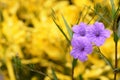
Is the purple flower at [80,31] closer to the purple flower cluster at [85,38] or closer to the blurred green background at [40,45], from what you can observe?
the purple flower cluster at [85,38]

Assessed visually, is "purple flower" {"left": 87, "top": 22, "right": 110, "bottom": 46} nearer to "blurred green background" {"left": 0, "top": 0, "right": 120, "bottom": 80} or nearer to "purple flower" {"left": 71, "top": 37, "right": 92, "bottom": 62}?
"purple flower" {"left": 71, "top": 37, "right": 92, "bottom": 62}

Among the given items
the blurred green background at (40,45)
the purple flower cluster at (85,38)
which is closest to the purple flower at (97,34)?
the purple flower cluster at (85,38)

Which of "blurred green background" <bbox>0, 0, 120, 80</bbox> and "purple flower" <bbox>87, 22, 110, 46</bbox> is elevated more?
"purple flower" <bbox>87, 22, 110, 46</bbox>

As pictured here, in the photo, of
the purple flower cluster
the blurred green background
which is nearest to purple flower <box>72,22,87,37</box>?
the purple flower cluster

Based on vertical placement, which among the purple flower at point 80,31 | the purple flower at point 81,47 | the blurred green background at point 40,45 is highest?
the purple flower at point 80,31

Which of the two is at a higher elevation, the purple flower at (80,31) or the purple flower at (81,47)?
the purple flower at (80,31)

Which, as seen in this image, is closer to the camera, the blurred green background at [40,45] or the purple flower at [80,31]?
the purple flower at [80,31]

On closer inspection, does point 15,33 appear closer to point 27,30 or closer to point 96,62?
point 27,30

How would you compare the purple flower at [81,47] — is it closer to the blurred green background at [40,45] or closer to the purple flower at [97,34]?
the purple flower at [97,34]

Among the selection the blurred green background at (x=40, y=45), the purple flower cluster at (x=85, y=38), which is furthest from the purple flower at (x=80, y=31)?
the blurred green background at (x=40, y=45)
